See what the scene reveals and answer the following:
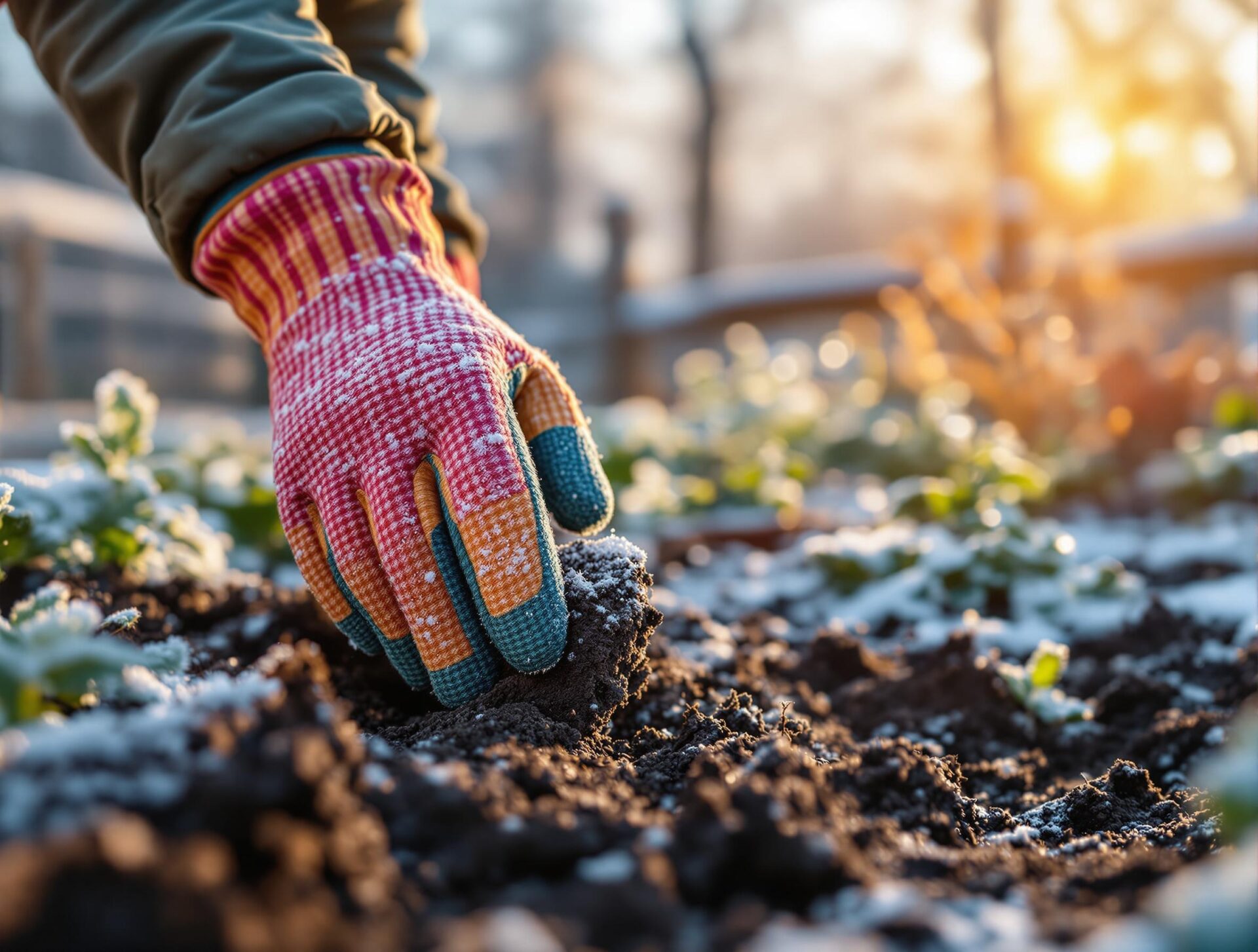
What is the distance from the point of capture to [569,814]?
2.65ft

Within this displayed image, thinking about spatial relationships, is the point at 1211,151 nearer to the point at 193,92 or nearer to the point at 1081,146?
the point at 1081,146

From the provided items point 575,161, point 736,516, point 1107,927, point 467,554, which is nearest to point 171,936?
point 1107,927

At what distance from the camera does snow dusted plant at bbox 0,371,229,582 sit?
1.51 m

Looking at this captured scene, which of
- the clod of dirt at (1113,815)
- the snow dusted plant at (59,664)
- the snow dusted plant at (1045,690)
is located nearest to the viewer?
the snow dusted plant at (59,664)

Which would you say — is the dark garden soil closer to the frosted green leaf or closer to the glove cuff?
the frosted green leaf

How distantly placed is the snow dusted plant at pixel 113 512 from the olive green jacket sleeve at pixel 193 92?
1.34 feet

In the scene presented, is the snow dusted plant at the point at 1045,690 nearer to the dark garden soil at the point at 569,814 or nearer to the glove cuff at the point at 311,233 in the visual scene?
the dark garden soil at the point at 569,814

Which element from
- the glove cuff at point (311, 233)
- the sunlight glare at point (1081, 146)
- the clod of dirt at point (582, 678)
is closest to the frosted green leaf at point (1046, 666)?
the clod of dirt at point (582, 678)

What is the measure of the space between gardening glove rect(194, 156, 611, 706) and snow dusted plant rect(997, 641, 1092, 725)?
0.73 meters

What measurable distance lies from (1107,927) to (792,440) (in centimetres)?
364

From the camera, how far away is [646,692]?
1.34m

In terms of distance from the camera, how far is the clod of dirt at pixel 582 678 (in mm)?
1063

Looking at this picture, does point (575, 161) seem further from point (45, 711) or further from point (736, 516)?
point (45, 711)

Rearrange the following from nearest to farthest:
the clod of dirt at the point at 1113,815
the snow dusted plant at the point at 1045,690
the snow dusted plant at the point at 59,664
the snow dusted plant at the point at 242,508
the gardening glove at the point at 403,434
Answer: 1. the snow dusted plant at the point at 59,664
2. the clod of dirt at the point at 1113,815
3. the gardening glove at the point at 403,434
4. the snow dusted plant at the point at 1045,690
5. the snow dusted plant at the point at 242,508
